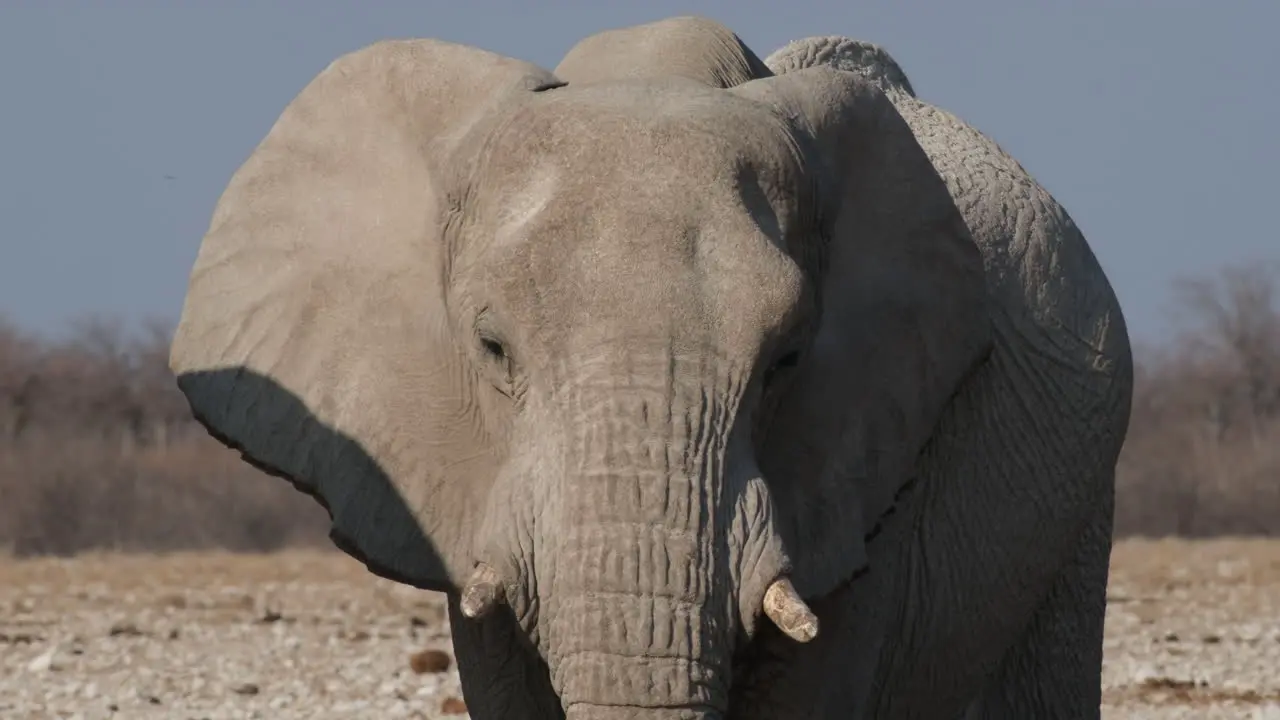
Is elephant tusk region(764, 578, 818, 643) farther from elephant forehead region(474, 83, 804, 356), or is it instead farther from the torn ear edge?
the torn ear edge

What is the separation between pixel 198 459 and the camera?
3722 centimetres

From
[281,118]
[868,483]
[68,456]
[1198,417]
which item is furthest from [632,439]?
[1198,417]

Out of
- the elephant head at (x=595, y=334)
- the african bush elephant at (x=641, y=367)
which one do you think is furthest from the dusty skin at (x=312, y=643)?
the elephant head at (x=595, y=334)

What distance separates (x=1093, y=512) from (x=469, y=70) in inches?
87.3

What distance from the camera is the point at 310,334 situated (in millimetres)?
5547

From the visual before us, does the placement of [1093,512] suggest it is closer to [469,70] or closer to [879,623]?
[879,623]

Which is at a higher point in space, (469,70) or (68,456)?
(469,70)

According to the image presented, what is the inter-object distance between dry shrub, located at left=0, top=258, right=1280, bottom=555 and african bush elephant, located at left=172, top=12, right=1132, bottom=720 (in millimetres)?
25298

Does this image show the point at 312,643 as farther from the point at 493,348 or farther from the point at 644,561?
the point at 644,561

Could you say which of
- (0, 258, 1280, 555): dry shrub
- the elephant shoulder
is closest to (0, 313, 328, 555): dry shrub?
(0, 258, 1280, 555): dry shrub

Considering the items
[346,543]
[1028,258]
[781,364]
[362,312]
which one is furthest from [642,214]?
[1028,258]

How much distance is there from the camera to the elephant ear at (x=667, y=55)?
5379 mm

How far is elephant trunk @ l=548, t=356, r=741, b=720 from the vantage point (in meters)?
4.55

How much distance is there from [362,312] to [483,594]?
86cm
